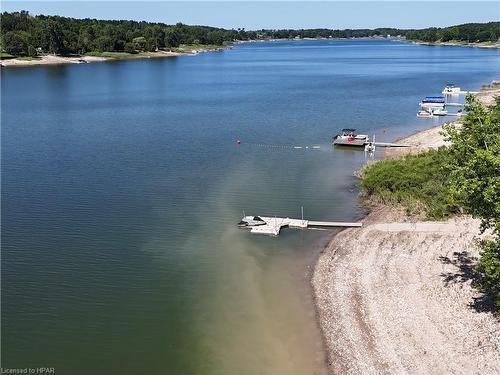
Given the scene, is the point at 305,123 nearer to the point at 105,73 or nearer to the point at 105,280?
the point at 105,280

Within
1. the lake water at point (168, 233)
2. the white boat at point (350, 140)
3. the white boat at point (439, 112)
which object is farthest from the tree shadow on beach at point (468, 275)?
the white boat at point (439, 112)

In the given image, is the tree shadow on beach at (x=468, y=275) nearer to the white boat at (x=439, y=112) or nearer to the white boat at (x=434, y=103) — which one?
the white boat at (x=439, y=112)

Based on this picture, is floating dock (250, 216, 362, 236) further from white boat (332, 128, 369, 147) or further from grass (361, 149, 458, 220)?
white boat (332, 128, 369, 147)

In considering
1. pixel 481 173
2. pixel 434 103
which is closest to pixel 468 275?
pixel 481 173

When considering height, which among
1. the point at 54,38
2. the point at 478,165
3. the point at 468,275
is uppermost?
the point at 54,38

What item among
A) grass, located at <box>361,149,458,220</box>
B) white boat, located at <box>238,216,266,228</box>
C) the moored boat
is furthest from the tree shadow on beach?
the moored boat

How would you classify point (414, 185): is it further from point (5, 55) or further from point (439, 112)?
point (5, 55)

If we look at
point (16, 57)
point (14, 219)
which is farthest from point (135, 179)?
point (16, 57)
